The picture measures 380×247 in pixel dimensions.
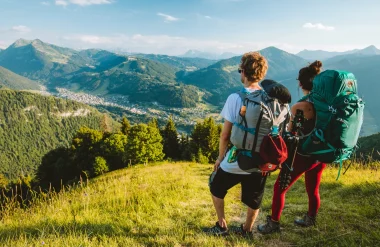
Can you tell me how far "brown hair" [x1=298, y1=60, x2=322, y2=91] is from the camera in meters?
4.58

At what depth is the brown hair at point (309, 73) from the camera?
458 centimetres

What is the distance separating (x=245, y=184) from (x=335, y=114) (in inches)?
72.3

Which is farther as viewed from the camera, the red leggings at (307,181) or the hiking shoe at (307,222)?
the hiking shoe at (307,222)

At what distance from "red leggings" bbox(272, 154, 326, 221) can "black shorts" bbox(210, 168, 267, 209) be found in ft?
2.16

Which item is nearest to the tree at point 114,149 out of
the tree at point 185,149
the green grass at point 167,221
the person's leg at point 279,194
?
the tree at point 185,149

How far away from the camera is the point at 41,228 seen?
4648mm

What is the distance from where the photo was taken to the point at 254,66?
3.80 metres

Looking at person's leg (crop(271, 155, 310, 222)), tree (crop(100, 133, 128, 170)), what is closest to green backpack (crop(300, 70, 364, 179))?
person's leg (crop(271, 155, 310, 222))

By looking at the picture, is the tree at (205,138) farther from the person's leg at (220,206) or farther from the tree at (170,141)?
the person's leg at (220,206)

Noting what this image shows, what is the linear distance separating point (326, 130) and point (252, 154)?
141cm

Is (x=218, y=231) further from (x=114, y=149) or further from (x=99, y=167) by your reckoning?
(x=114, y=149)

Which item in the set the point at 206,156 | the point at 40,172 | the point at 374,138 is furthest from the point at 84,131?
the point at 374,138

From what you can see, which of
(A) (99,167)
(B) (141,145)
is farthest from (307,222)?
(A) (99,167)

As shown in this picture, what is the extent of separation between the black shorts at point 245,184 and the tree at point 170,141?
3948cm
